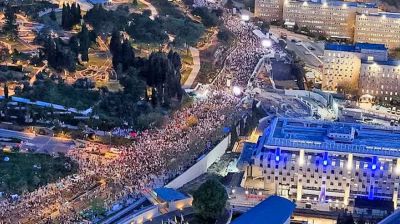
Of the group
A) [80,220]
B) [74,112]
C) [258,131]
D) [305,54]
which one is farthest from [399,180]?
[305,54]

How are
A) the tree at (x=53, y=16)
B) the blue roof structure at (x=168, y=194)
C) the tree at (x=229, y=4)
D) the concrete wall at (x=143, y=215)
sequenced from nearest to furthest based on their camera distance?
1. the concrete wall at (x=143, y=215)
2. the blue roof structure at (x=168, y=194)
3. the tree at (x=53, y=16)
4. the tree at (x=229, y=4)

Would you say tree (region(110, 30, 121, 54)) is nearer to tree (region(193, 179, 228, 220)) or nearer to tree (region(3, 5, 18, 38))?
tree (region(3, 5, 18, 38))

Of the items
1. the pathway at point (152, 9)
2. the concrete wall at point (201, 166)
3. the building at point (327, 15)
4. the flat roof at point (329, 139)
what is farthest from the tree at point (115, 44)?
the building at point (327, 15)

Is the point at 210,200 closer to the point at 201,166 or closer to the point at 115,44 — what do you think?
the point at 201,166

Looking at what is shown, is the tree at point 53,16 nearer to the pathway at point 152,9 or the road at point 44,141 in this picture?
the pathway at point 152,9

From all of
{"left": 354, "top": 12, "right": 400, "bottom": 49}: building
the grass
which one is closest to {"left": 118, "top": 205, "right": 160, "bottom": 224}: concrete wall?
the grass

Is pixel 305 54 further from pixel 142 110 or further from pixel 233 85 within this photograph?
pixel 142 110

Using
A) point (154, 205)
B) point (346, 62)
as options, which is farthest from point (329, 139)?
point (346, 62)
